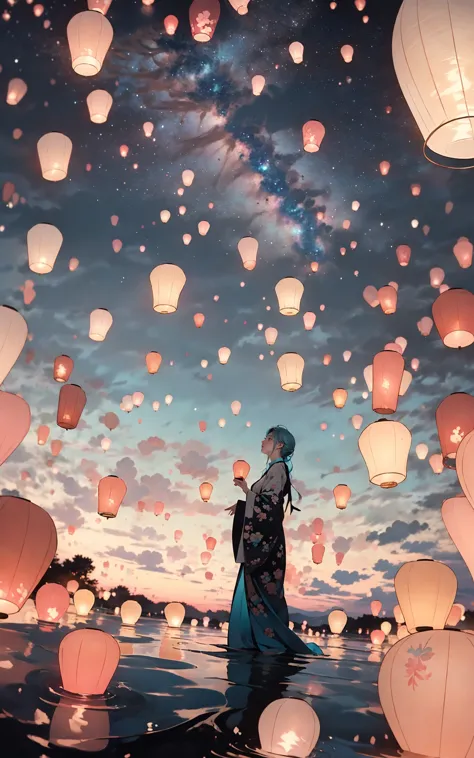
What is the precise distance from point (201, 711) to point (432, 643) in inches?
→ 41.8

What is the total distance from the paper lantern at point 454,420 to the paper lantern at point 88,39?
16.8 ft

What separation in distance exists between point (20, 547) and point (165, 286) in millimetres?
5419

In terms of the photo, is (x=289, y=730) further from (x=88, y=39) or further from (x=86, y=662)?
(x=88, y=39)

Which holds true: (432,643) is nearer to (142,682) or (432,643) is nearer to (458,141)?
(142,682)

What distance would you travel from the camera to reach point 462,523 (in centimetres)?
423

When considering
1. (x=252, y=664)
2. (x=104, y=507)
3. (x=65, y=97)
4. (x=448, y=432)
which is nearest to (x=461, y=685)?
(x=252, y=664)

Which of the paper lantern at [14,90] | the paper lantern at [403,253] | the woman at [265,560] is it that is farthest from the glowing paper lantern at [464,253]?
the paper lantern at [14,90]

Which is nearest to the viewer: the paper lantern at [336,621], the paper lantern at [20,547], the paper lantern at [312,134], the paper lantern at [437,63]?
the paper lantern at [437,63]

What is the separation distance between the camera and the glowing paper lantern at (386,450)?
671 centimetres

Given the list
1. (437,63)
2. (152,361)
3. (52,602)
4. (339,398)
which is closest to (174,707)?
(437,63)

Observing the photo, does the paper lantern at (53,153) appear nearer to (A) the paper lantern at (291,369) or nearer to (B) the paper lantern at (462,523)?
(A) the paper lantern at (291,369)

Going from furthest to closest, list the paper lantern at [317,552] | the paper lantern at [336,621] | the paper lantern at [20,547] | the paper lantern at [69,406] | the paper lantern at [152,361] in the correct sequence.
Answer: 1. the paper lantern at [317,552]
2. the paper lantern at [336,621]
3. the paper lantern at [152,361]
4. the paper lantern at [69,406]
5. the paper lantern at [20,547]

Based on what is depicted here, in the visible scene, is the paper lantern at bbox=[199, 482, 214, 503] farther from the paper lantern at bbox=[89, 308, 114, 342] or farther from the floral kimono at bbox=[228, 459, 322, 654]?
the floral kimono at bbox=[228, 459, 322, 654]

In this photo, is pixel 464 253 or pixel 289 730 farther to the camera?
pixel 464 253
